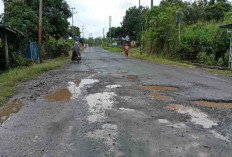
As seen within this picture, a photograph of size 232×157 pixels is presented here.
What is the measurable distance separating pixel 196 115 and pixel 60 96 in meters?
3.79

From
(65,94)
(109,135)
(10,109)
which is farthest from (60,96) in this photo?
(109,135)

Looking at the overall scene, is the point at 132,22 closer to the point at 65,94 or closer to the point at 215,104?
the point at 65,94

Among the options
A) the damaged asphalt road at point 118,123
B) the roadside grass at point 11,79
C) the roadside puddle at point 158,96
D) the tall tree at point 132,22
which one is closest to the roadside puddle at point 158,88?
the damaged asphalt road at point 118,123

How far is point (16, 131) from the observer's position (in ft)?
12.8

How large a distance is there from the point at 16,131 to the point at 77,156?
1562 millimetres

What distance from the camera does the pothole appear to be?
6187mm

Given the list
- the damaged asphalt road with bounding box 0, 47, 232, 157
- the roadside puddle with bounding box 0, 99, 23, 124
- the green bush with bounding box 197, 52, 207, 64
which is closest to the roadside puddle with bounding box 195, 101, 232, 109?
the damaged asphalt road with bounding box 0, 47, 232, 157

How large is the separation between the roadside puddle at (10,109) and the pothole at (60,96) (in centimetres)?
79

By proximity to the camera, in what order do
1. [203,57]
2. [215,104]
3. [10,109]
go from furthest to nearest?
[203,57], [215,104], [10,109]

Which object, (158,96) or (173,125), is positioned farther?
(158,96)

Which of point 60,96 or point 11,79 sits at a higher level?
point 11,79

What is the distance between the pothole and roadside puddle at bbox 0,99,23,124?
789mm

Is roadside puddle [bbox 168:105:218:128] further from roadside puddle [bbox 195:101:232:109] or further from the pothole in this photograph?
the pothole

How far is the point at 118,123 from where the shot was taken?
4141mm
